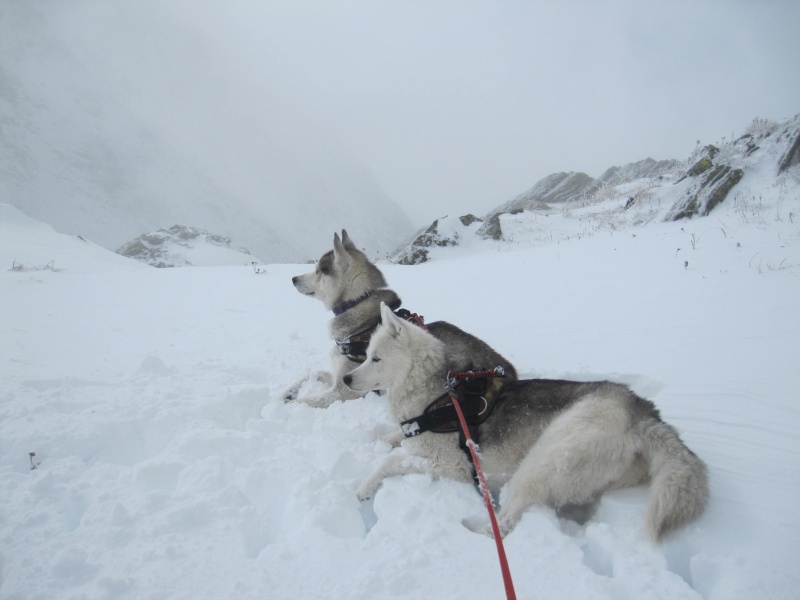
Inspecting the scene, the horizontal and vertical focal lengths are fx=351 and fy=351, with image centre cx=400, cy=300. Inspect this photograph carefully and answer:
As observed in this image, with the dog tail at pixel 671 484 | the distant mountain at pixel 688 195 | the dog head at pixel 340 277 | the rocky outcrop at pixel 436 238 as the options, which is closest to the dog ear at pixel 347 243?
the dog head at pixel 340 277

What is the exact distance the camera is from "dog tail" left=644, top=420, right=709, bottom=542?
1.79 metres

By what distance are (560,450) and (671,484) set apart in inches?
22.0

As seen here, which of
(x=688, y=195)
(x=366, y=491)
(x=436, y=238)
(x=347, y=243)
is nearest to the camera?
(x=366, y=491)

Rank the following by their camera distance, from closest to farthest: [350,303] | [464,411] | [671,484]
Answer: [671,484], [464,411], [350,303]

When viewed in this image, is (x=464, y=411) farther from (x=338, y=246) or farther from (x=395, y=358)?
(x=338, y=246)

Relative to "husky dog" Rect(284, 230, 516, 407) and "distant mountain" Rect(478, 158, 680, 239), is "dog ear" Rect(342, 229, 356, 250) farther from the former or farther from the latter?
"distant mountain" Rect(478, 158, 680, 239)

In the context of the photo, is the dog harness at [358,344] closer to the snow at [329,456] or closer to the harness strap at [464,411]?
the snow at [329,456]

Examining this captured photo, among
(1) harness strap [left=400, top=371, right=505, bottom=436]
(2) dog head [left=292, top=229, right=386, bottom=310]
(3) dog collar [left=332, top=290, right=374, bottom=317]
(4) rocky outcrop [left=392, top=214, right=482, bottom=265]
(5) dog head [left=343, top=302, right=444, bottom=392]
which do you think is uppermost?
(4) rocky outcrop [left=392, top=214, right=482, bottom=265]

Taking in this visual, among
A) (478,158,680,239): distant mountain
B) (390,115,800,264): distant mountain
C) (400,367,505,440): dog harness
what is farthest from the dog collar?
→ (478,158,680,239): distant mountain

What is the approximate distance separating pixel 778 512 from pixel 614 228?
12.3m

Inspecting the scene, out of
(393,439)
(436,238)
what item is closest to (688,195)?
(436,238)

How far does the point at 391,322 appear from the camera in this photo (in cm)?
315

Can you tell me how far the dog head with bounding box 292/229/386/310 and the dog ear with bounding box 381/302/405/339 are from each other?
4.79 feet

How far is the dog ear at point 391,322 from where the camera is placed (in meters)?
3.12
